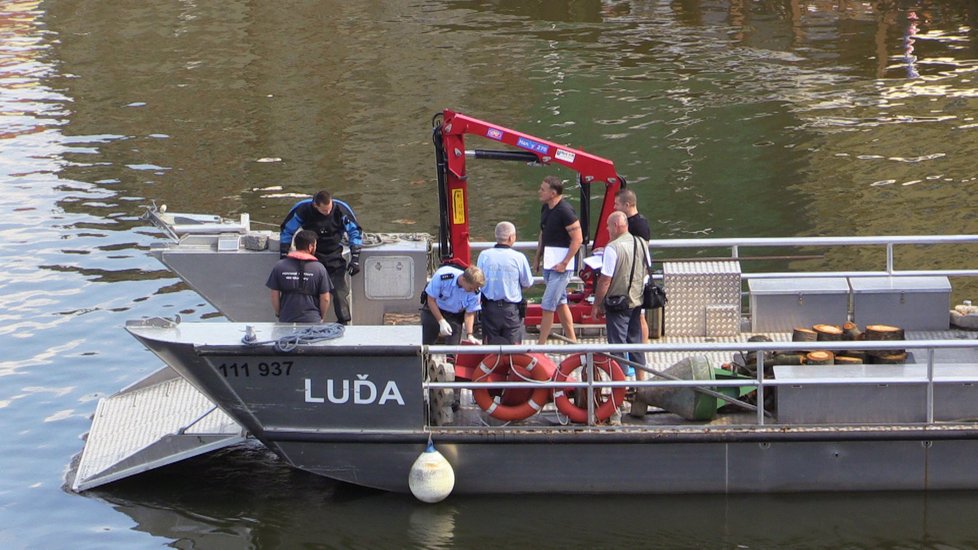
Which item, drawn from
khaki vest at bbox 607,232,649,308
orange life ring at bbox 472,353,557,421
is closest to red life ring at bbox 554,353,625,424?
orange life ring at bbox 472,353,557,421

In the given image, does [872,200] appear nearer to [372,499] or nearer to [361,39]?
[372,499]

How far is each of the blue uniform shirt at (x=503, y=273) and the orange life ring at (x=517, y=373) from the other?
70cm

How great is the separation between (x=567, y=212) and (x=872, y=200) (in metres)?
12.2

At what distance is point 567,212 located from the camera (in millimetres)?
12758

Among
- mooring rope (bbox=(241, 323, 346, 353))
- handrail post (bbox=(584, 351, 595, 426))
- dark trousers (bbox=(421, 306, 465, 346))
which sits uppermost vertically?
mooring rope (bbox=(241, 323, 346, 353))

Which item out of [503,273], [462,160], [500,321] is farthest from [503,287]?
[462,160]

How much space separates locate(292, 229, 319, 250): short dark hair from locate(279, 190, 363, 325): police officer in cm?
77

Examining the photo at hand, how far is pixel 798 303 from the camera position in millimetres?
13336

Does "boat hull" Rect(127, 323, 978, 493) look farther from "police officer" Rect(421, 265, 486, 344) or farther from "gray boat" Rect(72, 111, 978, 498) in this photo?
"police officer" Rect(421, 265, 486, 344)

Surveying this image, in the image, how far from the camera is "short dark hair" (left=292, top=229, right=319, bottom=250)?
11797mm

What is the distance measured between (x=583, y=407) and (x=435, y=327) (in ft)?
5.25

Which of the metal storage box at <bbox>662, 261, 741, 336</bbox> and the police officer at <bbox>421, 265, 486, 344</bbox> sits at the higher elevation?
the police officer at <bbox>421, 265, 486, 344</bbox>

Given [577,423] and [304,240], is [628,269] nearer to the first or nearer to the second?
[577,423]

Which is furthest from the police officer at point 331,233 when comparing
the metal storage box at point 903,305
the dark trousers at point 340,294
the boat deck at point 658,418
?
the metal storage box at point 903,305
